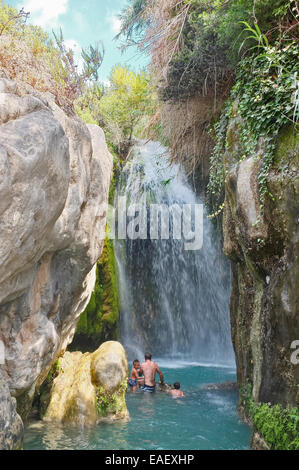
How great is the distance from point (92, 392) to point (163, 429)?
Answer: 4.46 ft

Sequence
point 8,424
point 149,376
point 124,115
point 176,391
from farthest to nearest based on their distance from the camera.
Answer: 1. point 124,115
2. point 149,376
3. point 176,391
4. point 8,424

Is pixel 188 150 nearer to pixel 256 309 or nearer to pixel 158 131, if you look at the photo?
pixel 158 131

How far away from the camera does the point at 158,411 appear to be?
8.25 metres

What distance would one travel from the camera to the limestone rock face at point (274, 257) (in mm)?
5277

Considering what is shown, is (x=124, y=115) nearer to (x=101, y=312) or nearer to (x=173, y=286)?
(x=173, y=286)

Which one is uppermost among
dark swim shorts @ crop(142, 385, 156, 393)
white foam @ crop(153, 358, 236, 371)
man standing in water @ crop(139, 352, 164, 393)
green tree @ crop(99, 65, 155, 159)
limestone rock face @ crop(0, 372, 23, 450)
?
green tree @ crop(99, 65, 155, 159)

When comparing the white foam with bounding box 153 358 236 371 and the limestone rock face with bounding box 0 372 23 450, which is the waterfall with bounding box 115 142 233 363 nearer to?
the white foam with bounding box 153 358 236 371

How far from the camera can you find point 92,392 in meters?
7.29

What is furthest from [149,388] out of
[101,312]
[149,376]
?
[101,312]

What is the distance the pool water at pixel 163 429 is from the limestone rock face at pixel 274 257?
1297 millimetres

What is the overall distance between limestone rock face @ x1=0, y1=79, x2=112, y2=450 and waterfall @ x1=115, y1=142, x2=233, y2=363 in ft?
24.2

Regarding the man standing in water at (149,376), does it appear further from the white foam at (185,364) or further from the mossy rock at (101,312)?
the white foam at (185,364)

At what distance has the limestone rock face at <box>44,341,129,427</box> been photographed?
712 centimetres

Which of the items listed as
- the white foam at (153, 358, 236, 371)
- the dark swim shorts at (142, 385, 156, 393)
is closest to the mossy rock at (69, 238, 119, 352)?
the white foam at (153, 358, 236, 371)
